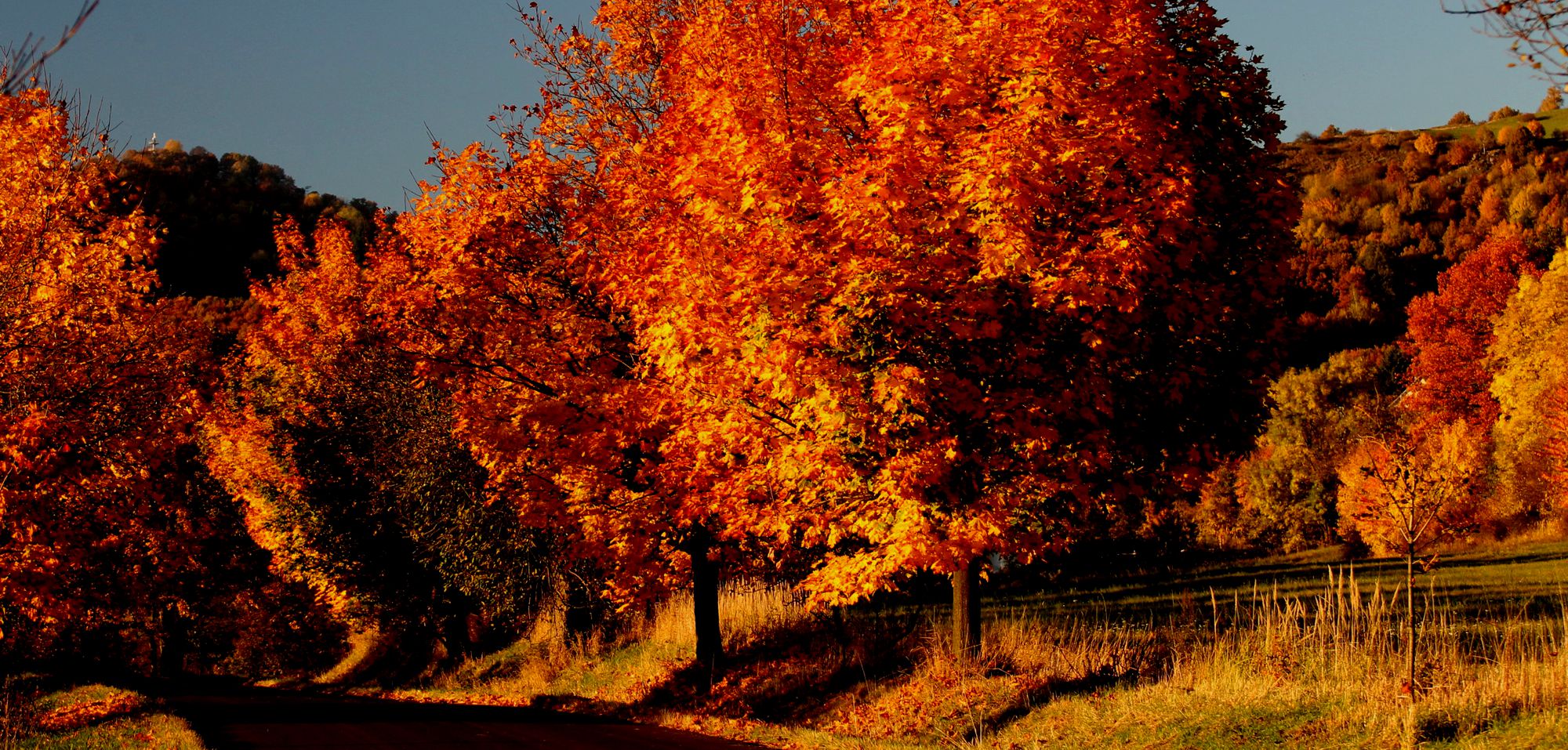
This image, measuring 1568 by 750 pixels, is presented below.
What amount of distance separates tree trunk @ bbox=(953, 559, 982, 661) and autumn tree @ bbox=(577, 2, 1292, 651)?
0.76ft

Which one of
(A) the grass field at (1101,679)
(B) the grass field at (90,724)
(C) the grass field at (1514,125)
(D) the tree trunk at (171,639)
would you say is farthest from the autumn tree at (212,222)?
(C) the grass field at (1514,125)

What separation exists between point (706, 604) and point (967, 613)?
5.72 m

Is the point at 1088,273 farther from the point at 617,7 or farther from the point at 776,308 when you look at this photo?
the point at 617,7

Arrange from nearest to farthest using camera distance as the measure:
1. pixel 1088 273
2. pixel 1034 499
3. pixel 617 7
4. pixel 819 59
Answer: pixel 1088 273, pixel 1034 499, pixel 819 59, pixel 617 7

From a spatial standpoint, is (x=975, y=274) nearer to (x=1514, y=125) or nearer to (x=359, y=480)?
(x=359, y=480)

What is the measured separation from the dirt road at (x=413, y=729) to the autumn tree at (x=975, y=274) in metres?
3.69

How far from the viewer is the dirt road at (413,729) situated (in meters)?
14.1

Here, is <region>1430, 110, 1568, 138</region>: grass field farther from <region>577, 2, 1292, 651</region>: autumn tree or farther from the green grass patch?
the green grass patch

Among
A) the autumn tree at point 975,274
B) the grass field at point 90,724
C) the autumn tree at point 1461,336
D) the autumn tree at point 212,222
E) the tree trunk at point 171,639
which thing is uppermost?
the autumn tree at point 212,222

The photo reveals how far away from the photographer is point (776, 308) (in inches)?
490

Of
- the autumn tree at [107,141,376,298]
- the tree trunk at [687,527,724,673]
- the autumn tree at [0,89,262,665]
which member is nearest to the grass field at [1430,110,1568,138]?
the autumn tree at [107,141,376,298]

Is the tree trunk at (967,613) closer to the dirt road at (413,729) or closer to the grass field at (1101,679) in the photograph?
the grass field at (1101,679)

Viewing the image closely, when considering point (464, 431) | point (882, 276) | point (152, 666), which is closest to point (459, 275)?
point (464, 431)

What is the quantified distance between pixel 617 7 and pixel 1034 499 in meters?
10.4
